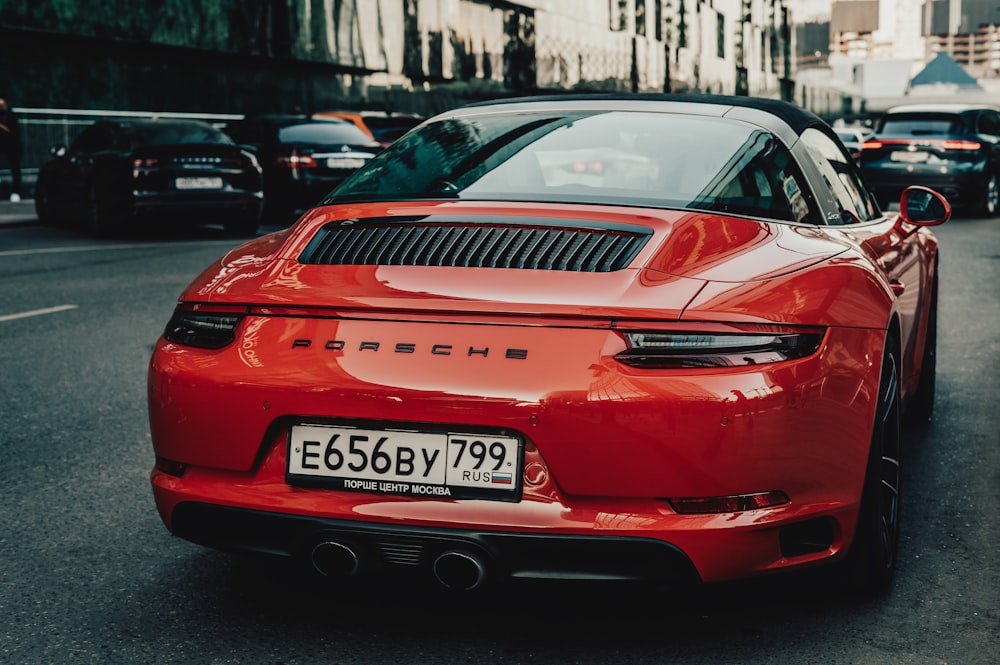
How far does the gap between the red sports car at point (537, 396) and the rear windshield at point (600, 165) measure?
0.21 feet

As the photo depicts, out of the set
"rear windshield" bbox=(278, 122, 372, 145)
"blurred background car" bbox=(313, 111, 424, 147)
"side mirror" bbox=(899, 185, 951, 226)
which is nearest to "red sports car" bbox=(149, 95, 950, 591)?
"side mirror" bbox=(899, 185, 951, 226)

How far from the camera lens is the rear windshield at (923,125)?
755 inches

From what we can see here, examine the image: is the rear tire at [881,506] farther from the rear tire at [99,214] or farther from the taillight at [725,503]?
the rear tire at [99,214]

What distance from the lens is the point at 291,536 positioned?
3.10 m

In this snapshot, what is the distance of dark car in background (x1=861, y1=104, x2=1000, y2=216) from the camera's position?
18.8m

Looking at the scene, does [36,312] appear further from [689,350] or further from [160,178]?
[689,350]

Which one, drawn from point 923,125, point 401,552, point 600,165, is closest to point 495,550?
point 401,552

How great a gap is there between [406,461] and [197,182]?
41.9 ft

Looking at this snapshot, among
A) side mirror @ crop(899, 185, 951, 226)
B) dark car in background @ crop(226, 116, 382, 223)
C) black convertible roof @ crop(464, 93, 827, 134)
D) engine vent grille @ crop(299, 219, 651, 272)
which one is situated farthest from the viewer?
dark car in background @ crop(226, 116, 382, 223)

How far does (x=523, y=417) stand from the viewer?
2.91 meters

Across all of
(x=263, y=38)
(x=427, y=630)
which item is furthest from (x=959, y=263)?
(x=263, y=38)

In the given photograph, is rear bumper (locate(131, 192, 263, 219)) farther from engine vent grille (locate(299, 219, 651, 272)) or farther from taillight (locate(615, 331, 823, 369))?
taillight (locate(615, 331, 823, 369))

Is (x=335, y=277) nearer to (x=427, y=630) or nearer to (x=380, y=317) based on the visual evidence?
(x=380, y=317)

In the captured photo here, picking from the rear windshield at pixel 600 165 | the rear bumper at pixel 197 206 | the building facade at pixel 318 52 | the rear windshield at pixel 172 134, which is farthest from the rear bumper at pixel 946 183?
the rear windshield at pixel 600 165
